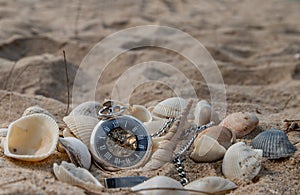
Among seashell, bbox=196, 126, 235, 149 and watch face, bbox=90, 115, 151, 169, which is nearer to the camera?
watch face, bbox=90, 115, 151, 169

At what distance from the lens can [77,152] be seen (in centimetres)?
234

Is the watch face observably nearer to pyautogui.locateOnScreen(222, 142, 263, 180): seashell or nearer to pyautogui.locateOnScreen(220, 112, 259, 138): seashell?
pyautogui.locateOnScreen(222, 142, 263, 180): seashell

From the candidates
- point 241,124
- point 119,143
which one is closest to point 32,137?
point 119,143

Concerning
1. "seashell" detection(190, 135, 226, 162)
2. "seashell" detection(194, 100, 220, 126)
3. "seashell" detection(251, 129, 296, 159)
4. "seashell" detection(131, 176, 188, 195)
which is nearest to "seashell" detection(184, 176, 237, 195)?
"seashell" detection(131, 176, 188, 195)

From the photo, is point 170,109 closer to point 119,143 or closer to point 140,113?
point 140,113

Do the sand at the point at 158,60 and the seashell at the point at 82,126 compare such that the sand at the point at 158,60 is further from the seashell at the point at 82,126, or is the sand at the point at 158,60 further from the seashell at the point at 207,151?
the seashell at the point at 82,126

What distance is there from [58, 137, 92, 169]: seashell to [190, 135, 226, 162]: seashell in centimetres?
58

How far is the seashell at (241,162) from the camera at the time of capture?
7.61 feet

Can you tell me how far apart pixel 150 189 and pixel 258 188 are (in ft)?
1.74

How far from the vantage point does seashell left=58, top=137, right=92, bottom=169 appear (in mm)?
2334

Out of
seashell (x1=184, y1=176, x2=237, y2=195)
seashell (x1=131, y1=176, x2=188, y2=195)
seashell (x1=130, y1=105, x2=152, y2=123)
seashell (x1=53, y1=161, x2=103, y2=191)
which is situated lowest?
seashell (x1=184, y1=176, x2=237, y2=195)

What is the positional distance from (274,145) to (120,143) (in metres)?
0.84

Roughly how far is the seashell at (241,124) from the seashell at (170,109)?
32 centimetres

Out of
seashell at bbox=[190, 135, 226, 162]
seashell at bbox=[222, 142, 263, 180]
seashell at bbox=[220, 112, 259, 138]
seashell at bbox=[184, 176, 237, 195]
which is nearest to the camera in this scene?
seashell at bbox=[184, 176, 237, 195]
